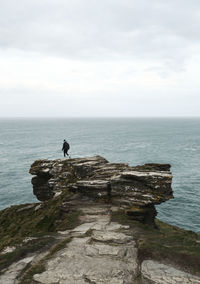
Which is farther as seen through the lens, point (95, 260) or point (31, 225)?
point (31, 225)

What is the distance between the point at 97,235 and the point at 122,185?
7.53 metres

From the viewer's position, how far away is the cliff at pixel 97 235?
1133 centimetres

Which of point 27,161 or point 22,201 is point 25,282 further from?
point 27,161

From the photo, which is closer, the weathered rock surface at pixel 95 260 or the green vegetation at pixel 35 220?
the weathered rock surface at pixel 95 260

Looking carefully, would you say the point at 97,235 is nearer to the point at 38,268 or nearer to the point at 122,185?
the point at 38,268

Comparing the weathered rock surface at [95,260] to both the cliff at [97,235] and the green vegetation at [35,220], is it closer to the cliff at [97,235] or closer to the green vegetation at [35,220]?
the cliff at [97,235]

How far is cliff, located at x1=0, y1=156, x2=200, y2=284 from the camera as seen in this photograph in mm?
11332

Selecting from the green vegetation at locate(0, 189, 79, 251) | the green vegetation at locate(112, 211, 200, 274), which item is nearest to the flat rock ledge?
the green vegetation at locate(112, 211, 200, 274)

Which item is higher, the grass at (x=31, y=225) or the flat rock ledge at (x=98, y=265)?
the flat rock ledge at (x=98, y=265)

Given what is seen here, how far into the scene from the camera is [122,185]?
22.8 metres

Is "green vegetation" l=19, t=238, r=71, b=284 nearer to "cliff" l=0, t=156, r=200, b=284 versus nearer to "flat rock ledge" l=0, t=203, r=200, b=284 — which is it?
"cliff" l=0, t=156, r=200, b=284

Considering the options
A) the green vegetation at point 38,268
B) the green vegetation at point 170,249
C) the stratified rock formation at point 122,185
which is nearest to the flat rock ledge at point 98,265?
the green vegetation at point 38,268

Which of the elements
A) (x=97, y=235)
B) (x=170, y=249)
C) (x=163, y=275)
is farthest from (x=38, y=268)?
(x=170, y=249)

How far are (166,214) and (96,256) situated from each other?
35.0 metres
